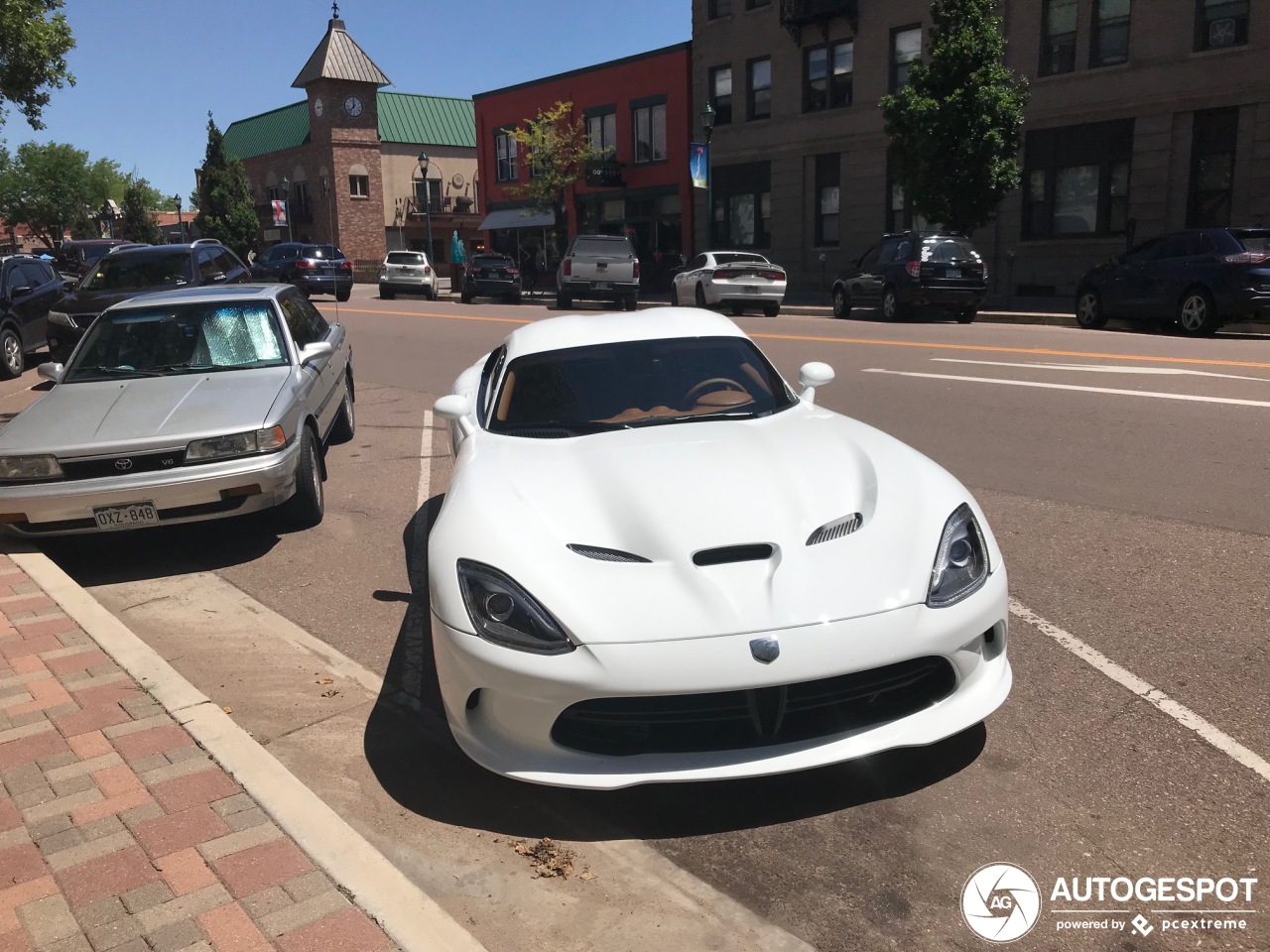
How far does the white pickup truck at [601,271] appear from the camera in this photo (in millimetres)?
26703

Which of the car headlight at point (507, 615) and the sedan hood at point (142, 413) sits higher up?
the sedan hood at point (142, 413)

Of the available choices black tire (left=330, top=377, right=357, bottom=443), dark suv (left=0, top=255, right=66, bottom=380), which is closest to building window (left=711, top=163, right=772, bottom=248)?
dark suv (left=0, top=255, right=66, bottom=380)

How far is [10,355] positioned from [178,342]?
10108 mm

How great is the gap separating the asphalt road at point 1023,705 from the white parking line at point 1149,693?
0.04 ft

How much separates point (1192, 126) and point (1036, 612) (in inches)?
951

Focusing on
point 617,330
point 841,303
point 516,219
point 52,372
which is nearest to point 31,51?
point 52,372

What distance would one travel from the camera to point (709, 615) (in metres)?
3.14

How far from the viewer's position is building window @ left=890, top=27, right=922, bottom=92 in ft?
98.8

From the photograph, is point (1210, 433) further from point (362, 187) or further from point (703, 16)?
point (362, 187)

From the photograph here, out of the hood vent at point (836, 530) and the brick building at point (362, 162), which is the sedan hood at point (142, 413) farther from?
the brick building at point (362, 162)

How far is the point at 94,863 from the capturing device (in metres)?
3.13

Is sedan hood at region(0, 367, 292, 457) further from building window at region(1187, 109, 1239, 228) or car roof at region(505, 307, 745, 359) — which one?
building window at region(1187, 109, 1239, 228)

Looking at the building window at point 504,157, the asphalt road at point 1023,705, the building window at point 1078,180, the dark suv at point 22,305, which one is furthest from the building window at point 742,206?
the asphalt road at point 1023,705

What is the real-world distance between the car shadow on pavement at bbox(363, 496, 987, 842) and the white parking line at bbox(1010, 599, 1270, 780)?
0.73 meters
